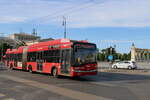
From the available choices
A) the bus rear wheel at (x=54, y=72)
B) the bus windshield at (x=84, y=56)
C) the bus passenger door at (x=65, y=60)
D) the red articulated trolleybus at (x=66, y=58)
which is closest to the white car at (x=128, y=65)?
the red articulated trolleybus at (x=66, y=58)

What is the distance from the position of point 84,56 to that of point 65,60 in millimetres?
1570

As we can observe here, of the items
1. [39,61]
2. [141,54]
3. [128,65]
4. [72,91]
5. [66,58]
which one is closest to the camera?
[72,91]

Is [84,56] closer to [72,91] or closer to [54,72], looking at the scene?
[54,72]

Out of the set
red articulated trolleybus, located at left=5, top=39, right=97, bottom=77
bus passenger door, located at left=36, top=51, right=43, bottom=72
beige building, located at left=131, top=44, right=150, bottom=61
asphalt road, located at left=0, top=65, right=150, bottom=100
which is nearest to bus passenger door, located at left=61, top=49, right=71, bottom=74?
red articulated trolleybus, located at left=5, top=39, right=97, bottom=77

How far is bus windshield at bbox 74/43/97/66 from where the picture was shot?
17269 mm

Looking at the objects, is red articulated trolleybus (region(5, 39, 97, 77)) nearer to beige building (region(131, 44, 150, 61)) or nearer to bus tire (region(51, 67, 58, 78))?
bus tire (region(51, 67, 58, 78))

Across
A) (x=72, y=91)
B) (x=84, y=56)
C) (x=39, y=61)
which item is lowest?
(x=72, y=91)

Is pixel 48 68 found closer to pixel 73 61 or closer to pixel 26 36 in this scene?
pixel 73 61

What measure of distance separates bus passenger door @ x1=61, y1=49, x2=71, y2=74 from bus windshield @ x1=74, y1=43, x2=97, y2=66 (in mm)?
639

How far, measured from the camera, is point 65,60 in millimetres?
18016

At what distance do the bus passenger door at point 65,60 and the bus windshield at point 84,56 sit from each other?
0.64 m

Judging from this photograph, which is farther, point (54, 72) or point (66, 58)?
point (54, 72)

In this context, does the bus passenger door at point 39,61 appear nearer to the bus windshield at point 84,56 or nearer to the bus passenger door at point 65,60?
the bus passenger door at point 65,60

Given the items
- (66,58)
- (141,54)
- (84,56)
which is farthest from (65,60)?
(141,54)
